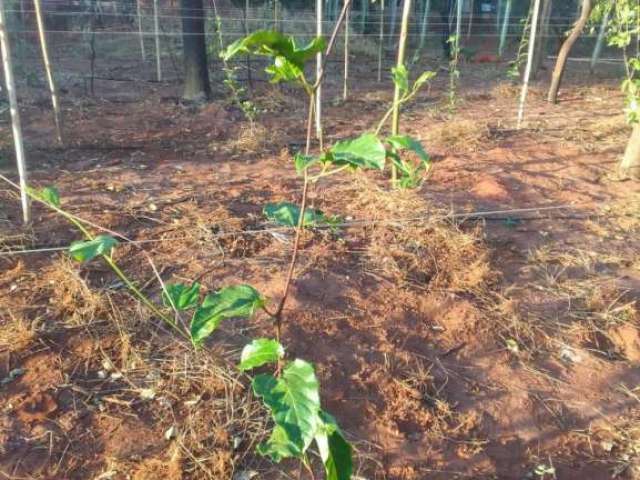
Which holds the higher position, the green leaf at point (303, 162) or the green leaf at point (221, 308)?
the green leaf at point (303, 162)

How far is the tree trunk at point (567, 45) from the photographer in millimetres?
6148

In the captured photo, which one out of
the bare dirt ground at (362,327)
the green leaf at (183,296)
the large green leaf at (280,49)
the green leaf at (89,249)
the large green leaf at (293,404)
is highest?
the large green leaf at (280,49)

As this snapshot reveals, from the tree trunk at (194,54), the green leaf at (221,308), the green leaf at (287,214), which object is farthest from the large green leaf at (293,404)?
the tree trunk at (194,54)

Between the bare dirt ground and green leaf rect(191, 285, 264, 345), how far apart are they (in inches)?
23.8

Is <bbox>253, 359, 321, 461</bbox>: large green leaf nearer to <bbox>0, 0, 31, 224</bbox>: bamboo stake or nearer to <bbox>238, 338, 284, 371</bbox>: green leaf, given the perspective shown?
<bbox>238, 338, 284, 371</bbox>: green leaf

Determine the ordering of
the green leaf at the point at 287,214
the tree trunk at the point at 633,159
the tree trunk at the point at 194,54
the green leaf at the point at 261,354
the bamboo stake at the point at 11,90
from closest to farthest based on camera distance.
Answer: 1. the green leaf at the point at 261,354
2. the green leaf at the point at 287,214
3. the bamboo stake at the point at 11,90
4. the tree trunk at the point at 633,159
5. the tree trunk at the point at 194,54

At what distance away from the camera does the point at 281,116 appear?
6.47 meters

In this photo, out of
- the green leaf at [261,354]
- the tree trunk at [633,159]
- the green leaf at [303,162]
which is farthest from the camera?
the tree trunk at [633,159]

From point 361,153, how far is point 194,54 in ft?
19.8

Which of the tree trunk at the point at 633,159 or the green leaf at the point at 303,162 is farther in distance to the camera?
the tree trunk at the point at 633,159

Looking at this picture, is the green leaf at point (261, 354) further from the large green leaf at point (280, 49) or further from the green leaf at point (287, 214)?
the large green leaf at point (280, 49)

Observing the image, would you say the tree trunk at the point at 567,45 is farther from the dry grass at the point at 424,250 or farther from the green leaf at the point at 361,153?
the green leaf at the point at 361,153

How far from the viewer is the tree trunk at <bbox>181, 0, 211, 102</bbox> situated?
6805 mm

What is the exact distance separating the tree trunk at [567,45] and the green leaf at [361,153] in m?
5.68
